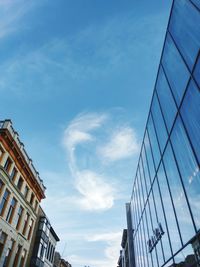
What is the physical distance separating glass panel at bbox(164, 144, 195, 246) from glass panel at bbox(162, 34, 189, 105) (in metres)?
3.15

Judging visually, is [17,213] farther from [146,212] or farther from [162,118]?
[162,118]

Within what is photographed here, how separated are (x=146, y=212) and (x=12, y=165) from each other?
14.9 metres

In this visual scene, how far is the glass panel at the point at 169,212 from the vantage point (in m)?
9.99

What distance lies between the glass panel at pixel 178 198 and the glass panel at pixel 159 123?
95 centimetres

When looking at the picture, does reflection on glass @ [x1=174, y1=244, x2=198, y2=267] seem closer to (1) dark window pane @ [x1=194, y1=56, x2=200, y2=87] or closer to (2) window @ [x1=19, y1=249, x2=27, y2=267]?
(1) dark window pane @ [x1=194, y1=56, x2=200, y2=87]

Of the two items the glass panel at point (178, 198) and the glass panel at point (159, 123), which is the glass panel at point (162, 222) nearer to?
the glass panel at point (178, 198)

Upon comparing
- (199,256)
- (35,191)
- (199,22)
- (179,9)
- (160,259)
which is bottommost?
(199,256)

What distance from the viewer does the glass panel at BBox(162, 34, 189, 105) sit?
9453mm

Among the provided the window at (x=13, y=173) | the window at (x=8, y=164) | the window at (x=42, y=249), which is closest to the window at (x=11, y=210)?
the window at (x=13, y=173)

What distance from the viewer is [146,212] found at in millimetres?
17234

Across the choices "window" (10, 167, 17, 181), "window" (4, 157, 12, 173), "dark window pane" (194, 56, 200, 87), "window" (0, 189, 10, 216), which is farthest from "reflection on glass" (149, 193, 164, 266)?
"window" (10, 167, 17, 181)

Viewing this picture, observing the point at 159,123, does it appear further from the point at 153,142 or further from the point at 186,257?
the point at 186,257

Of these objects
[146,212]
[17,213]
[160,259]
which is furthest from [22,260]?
[160,259]

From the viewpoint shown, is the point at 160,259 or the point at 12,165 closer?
the point at 160,259
